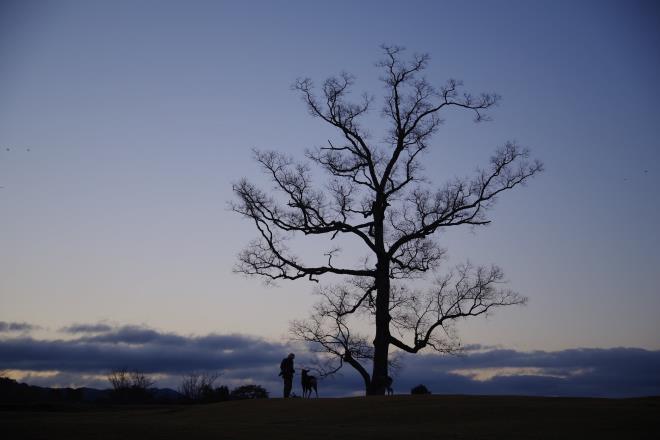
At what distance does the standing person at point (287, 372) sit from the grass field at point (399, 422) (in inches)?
196

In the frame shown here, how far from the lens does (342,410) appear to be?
19.3m

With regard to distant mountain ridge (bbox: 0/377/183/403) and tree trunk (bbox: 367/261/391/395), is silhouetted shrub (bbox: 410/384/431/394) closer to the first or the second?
tree trunk (bbox: 367/261/391/395)

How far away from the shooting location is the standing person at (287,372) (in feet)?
87.0

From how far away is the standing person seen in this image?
26.5 m

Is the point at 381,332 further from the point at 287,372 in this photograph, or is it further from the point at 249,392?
the point at 249,392

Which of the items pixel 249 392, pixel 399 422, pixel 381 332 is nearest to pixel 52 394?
pixel 249 392

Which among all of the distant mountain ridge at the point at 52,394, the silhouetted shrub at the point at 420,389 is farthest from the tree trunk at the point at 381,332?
the distant mountain ridge at the point at 52,394

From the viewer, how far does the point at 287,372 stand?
87.6 feet

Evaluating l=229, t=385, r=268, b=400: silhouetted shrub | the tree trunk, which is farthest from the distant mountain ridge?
the tree trunk

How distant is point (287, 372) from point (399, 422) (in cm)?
1020

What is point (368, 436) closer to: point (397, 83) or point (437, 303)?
point (437, 303)

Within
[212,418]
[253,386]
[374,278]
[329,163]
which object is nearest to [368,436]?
[212,418]

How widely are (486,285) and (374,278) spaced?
4676mm

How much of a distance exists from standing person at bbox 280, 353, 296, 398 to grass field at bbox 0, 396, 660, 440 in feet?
16.3
